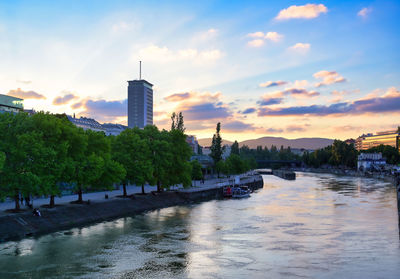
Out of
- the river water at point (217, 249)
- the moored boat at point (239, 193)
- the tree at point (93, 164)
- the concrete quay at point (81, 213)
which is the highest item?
the tree at point (93, 164)

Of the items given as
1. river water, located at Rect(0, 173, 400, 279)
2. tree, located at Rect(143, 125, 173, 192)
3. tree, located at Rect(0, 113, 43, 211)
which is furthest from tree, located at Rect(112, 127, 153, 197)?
tree, located at Rect(0, 113, 43, 211)

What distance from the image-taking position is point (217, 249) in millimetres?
49938

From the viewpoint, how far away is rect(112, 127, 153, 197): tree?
292 ft

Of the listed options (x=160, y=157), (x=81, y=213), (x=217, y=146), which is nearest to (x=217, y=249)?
(x=81, y=213)

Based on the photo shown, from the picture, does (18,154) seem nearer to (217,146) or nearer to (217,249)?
(217,249)

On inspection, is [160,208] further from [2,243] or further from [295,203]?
[2,243]

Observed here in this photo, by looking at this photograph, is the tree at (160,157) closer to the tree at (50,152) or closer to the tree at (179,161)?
the tree at (179,161)

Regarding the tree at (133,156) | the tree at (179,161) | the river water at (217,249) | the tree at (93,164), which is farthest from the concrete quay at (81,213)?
the tree at (133,156)

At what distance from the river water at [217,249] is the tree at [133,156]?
13950mm

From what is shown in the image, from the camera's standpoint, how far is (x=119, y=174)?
7731 centimetres

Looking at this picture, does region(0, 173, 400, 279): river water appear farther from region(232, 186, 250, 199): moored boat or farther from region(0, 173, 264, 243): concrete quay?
region(232, 186, 250, 199): moored boat

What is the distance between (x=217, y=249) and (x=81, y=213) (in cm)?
2846

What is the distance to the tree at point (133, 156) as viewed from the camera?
8894cm

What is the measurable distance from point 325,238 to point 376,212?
31175mm
